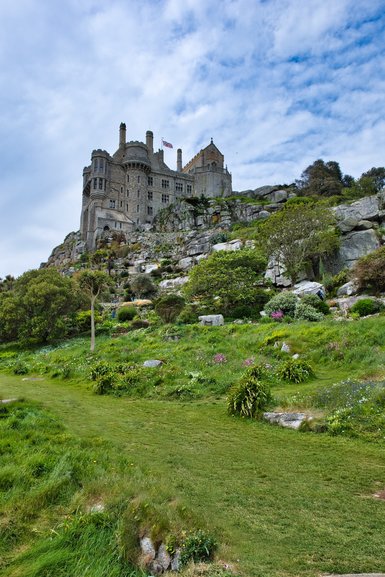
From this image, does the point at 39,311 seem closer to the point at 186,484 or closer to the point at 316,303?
the point at 316,303

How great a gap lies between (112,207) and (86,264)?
658 inches

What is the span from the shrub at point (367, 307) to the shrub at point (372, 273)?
3634mm

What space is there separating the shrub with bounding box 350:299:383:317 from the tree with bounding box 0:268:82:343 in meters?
20.3

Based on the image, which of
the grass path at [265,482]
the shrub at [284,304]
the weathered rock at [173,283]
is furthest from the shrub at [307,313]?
the weathered rock at [173,283]

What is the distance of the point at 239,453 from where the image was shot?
6.67m

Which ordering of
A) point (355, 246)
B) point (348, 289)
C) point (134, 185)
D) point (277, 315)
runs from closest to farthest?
point (277, 315) → point (348, 289) → point (355, 246) → point (134, 185)

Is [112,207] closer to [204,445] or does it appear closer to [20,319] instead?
[20,319]

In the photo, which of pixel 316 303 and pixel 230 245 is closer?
pixel 316 303

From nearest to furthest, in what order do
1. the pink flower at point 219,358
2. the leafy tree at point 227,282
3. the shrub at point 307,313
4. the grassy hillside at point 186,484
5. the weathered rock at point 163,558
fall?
the weathered rock at point 163,558 → the grassy hillside at point 186,484 → the pink flower at point 219,358 → the shrub at point 307,313 → the leafy tree at point 227,282

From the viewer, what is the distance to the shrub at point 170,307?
81.6ft

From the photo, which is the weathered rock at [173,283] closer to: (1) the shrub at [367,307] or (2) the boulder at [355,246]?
(2) the boulder at [355,246]

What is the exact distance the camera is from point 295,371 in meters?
11.2

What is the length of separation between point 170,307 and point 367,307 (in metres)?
12.5

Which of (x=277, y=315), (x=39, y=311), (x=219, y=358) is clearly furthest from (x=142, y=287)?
(x=219, y=358)
